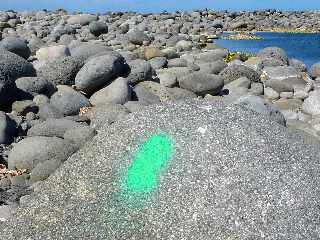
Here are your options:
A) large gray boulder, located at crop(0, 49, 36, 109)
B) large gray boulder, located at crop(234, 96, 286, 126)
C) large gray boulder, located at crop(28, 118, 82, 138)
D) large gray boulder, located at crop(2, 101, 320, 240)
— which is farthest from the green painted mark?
large gray boulder, located at crop(0, 49, 36, 109)

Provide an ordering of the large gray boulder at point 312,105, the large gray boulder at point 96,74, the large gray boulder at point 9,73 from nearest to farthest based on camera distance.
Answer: the large gray boulder at point 9,73 → the large gray boulder at point 96,74 → the large gray boulder at point 312,105

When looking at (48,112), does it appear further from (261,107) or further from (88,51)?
(88,51)

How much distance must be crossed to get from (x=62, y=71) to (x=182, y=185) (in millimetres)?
8310

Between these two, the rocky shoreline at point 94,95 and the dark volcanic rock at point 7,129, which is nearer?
the rocky shoreline at point 94,95

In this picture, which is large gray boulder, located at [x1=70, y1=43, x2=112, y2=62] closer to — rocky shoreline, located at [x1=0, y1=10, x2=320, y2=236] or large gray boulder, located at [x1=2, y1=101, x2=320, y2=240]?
rocky shoreline, located at [x1=0, y1=10, x2=320, y2=236]

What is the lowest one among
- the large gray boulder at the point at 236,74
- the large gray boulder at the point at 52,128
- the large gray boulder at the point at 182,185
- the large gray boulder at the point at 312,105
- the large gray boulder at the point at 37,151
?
the large gray boulder at the point at 236,74

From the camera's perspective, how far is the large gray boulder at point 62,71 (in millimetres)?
12289

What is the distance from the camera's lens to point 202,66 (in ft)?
50.5

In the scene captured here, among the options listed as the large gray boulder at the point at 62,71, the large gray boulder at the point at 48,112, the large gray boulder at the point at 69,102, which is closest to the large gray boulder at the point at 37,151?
the large gray boulder at the point at 48,112

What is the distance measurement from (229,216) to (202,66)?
1132cm

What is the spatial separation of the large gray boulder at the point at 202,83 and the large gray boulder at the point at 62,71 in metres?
2.30

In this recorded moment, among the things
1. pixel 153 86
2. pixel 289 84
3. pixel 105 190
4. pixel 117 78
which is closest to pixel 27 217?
pixel 105 190

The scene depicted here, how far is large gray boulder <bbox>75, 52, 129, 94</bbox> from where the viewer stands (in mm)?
11641

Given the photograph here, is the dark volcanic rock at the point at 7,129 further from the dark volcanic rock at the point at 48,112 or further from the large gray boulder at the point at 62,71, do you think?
the large gray boulder at the point at 62,71
